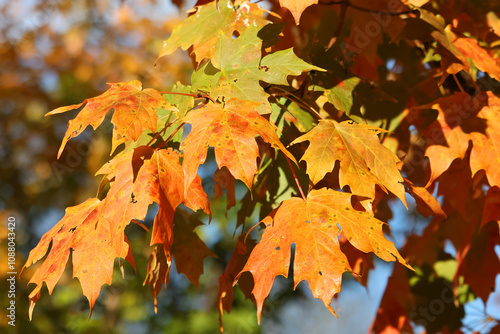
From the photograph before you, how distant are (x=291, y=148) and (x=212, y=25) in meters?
0.40

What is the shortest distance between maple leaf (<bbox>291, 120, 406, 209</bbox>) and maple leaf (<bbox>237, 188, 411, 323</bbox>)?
5 centimetres

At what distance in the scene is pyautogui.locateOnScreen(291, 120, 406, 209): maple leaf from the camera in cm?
91

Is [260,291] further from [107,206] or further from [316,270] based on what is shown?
[107,206]

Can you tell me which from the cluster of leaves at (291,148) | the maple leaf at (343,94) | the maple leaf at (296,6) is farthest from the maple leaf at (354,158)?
the maple leaf at (296,6)

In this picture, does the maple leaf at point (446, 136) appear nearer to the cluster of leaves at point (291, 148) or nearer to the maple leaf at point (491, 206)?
the cluster of leaves at point (291, 148)

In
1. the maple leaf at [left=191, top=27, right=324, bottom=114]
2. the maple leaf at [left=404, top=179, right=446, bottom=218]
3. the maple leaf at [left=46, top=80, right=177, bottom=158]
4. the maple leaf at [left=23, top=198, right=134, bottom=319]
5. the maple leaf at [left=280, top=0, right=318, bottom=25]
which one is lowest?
the maple leaf at [left=23, top=198, right=134, bottom=319]

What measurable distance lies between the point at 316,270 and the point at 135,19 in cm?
582

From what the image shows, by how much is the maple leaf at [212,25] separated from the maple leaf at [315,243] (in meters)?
0.50

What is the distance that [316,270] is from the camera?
837mm

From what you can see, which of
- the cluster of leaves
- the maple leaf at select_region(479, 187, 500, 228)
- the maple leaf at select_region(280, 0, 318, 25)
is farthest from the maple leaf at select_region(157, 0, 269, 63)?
the maple leaf at select_region(479, 187, 500, 228)

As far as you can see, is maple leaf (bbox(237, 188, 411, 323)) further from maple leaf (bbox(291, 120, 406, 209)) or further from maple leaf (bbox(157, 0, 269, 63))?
maple leaf (bbox(157, 0, 269, 63))

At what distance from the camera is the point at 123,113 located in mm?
895

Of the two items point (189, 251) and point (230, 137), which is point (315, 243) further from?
point (189, 251)

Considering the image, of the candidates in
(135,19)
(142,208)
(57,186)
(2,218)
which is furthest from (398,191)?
(135,19)
